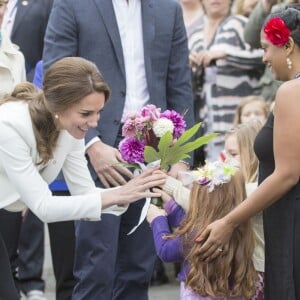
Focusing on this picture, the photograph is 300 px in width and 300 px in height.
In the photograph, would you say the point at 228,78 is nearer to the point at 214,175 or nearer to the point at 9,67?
the point at 9,67

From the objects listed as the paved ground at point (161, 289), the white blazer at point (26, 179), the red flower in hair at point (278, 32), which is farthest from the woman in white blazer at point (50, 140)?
the paved ground at point (161, 289)

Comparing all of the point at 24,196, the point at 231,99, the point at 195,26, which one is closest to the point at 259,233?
the point at 24,196

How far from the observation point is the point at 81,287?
5758mm

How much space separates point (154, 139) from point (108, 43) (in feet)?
2.61

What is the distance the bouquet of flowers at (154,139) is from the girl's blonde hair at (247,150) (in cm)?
81

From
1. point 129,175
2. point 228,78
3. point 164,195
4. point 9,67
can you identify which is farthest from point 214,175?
point 228,78

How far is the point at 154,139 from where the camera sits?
5.16m

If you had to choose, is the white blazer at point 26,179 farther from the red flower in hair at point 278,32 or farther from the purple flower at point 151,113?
the red flower in hair at point 278,32

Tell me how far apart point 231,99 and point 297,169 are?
3.62 m

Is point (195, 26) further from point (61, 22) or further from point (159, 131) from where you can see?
point (159, 131)

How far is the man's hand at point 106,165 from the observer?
Answer: 5.52m

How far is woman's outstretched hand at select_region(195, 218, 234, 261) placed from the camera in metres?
→ 4.91

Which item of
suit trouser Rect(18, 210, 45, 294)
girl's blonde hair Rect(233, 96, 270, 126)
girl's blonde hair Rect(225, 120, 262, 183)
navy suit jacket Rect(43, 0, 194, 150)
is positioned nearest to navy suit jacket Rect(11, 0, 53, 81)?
suit trouser Rect(18, 210, 45, 294)

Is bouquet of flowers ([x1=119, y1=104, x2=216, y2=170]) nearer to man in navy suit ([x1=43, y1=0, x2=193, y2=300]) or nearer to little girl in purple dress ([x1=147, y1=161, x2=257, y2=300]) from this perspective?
little girl in purple dress ([x1=147, y1=161, x2=257, y2=300])
